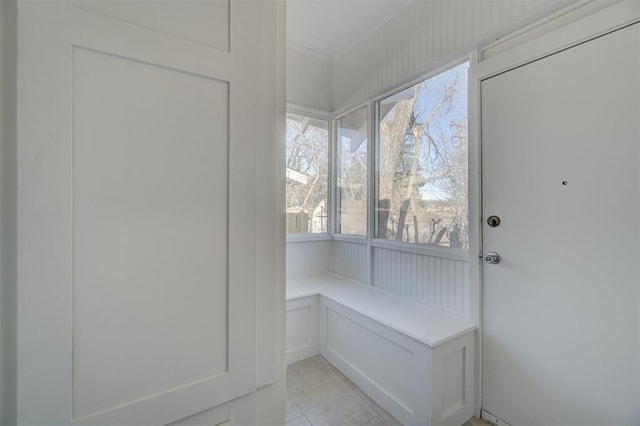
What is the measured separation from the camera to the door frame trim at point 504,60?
114 cm

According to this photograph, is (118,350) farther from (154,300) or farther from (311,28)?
(311,28)

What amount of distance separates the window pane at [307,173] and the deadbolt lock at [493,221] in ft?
5.24

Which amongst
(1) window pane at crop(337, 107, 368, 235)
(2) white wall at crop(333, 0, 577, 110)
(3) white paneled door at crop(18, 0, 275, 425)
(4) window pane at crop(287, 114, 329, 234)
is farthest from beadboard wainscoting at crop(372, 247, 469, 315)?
(3) white paneled door at crop(18, 0, 275, 425)

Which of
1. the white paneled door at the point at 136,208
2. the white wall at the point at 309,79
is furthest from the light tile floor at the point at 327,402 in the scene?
the white wall at the point at 309,79

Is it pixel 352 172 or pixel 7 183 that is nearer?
pixel 7 183

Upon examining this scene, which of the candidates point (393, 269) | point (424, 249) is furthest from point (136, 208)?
point (393, 269)

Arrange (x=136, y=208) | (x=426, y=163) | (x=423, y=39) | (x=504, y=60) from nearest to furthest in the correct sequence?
1. (x=136, y=208)
2. (x=504, y=60)
3. (x=423, y=39)
4. (x=426, y=163)

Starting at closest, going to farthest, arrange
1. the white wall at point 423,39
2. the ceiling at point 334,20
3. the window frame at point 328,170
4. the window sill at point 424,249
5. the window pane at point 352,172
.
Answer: the white wall at point 423,39
the window sill at point 424,249
the ceiling at point 334,20
the window pane at point 352,172
the window frame at point 328,170

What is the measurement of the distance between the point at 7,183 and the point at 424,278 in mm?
2040

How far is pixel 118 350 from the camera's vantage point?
0.57 meters

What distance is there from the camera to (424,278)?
1.97m

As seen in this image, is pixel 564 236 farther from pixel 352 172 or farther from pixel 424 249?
pixel 352 172

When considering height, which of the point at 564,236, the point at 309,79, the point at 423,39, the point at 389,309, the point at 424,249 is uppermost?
the point at 309,79

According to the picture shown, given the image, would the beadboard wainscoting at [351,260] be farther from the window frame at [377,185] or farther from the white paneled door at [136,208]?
the white paneled door at [136,208]
